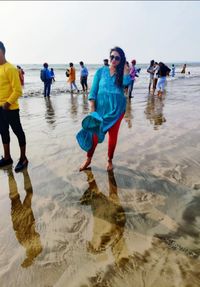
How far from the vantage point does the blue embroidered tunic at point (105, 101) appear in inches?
162

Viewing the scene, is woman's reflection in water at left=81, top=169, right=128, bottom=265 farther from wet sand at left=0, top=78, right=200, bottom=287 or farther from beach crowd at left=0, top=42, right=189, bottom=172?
beach crowd at left=0, top=42, right=189, bottom=172

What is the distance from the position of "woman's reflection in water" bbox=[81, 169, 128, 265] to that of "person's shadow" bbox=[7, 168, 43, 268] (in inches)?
20.7

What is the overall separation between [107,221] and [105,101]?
1842 millimetres

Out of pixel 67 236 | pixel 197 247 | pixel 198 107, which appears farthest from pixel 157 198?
pixel 198 107

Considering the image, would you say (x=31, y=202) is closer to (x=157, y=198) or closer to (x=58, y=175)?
(x=58, y=175)

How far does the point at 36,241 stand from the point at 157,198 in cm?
157

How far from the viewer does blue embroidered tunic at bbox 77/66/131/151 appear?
13.5 ft

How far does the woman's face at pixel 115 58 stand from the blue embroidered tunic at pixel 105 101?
14cm

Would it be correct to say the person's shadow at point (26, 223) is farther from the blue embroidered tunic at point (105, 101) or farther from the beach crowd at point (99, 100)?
the blue embroidered tunic at point (105, 101)

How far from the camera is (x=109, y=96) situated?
13.5ft

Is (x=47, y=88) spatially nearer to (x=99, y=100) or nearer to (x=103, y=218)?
(x=99, y=100)

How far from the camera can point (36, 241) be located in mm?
2732

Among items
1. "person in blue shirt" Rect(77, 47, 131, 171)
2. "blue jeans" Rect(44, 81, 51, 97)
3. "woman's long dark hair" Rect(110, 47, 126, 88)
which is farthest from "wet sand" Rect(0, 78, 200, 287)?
"blue jeans" Rect(44, 81, 51, 97)

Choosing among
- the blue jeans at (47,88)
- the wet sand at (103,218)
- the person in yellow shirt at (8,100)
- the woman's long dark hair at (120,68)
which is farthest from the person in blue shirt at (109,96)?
the blue jeans at (47,88)
